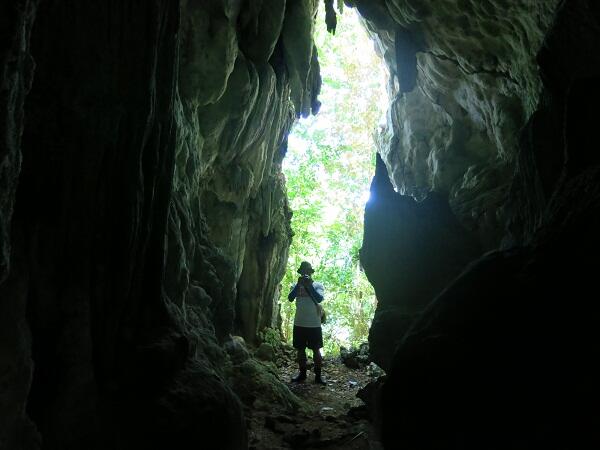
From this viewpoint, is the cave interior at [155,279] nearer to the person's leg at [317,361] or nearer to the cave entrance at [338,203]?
the person's leg at [317,361]

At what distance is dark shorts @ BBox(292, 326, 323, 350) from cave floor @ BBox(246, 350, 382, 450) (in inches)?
35.7

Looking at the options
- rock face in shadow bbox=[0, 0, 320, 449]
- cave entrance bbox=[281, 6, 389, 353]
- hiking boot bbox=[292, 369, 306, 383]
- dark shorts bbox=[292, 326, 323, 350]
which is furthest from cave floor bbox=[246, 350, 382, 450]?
cave entrance bbox=[281, 6, 389, 353]

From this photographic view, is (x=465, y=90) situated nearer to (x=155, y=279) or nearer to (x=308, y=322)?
(x=308, y=322)

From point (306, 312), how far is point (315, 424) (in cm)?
324

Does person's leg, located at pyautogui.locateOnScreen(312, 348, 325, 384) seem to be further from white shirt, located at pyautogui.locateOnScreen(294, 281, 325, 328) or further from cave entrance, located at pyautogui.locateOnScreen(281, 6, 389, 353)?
cave entrance, located at pyautogui.locateOnScreen(281, 6, 389, 353)

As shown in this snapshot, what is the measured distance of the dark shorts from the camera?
33.4 ft

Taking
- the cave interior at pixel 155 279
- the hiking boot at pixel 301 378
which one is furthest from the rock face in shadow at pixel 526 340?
the hiking boot at pixel 301 378

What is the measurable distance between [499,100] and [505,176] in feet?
5.68

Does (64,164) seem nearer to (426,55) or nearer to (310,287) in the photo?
(310,287)

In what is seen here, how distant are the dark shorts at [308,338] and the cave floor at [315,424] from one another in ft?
2.98

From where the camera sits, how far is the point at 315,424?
727 cm

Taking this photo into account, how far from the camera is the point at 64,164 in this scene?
3996mm

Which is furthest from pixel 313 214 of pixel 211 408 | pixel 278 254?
pixel 211 408

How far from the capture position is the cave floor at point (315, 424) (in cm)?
633
